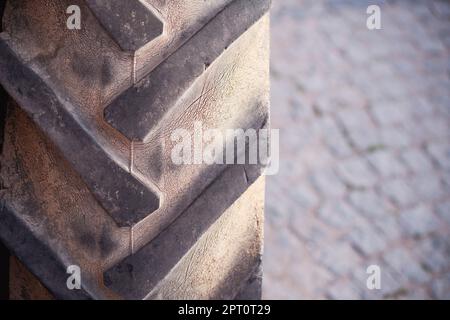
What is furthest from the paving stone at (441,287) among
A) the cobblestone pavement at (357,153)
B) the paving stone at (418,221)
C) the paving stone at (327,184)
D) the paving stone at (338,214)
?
the paving stone at (327,184)

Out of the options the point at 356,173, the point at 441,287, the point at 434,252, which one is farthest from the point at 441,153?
the point at 441,287

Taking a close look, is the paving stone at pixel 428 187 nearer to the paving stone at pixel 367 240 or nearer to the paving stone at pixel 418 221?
the paving stone at pixel 418 221

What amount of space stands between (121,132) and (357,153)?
1.54 m

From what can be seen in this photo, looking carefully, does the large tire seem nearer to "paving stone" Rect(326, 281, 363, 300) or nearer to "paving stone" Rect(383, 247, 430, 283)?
"paving stone" Rect(326, 281, 363, 300)

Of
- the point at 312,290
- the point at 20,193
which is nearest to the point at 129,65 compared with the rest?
the point at 20,193

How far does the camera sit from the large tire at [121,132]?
582mm

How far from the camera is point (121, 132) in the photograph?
581 mm

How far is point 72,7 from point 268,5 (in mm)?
204

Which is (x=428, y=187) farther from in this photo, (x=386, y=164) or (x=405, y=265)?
(x=405, y=265)

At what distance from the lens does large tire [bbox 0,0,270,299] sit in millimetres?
582

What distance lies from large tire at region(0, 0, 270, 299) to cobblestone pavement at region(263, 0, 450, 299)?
956mm

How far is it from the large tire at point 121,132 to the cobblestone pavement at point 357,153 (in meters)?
0.96
